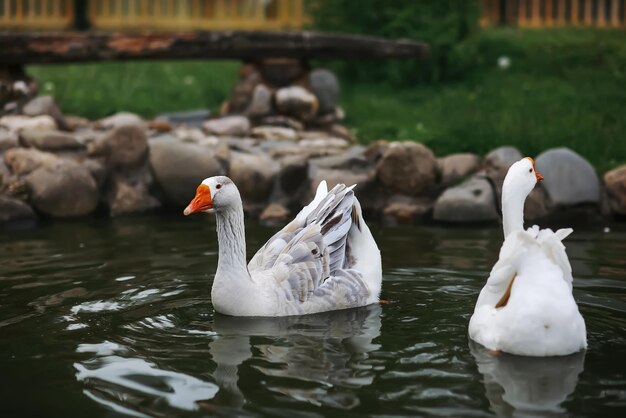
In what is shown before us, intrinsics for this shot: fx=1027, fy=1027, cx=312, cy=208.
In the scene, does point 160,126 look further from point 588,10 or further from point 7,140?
point 588,10

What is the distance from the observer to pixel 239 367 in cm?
514

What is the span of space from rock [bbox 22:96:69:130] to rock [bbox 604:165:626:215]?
6055 mm

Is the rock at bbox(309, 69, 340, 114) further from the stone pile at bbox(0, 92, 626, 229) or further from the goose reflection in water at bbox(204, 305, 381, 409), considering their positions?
the goose reflection in water at bbox(204, 305, 381, 409)

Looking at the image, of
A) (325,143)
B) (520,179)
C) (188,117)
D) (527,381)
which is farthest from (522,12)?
(527,381)

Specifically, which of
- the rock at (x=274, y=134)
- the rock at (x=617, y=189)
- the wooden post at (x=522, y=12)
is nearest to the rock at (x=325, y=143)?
the rock at (x=274, y=134)

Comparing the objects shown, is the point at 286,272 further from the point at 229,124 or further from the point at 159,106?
the point at 159,106

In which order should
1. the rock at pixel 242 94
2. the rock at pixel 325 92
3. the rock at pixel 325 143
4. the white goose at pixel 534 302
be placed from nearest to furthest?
the white goose at pixel 534 302, the rock at pixel 325 143, the rock at pixel 325 92, the rock at pixel 242 94

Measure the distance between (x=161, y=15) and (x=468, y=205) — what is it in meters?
10.7

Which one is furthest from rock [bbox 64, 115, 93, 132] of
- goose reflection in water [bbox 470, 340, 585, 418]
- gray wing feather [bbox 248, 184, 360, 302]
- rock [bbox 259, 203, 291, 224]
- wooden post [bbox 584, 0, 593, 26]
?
wooden post [bbox 584, 0, 593, 26]

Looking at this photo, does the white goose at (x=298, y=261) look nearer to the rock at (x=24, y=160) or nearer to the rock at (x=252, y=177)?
the rock at (x=252, y=177)

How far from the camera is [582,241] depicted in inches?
339

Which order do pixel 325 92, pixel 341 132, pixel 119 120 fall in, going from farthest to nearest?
pixel 325 92 → pixel 341 132 → pixel 119 120

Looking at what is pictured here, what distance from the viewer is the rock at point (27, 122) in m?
11.1

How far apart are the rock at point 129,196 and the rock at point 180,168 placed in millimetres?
182
